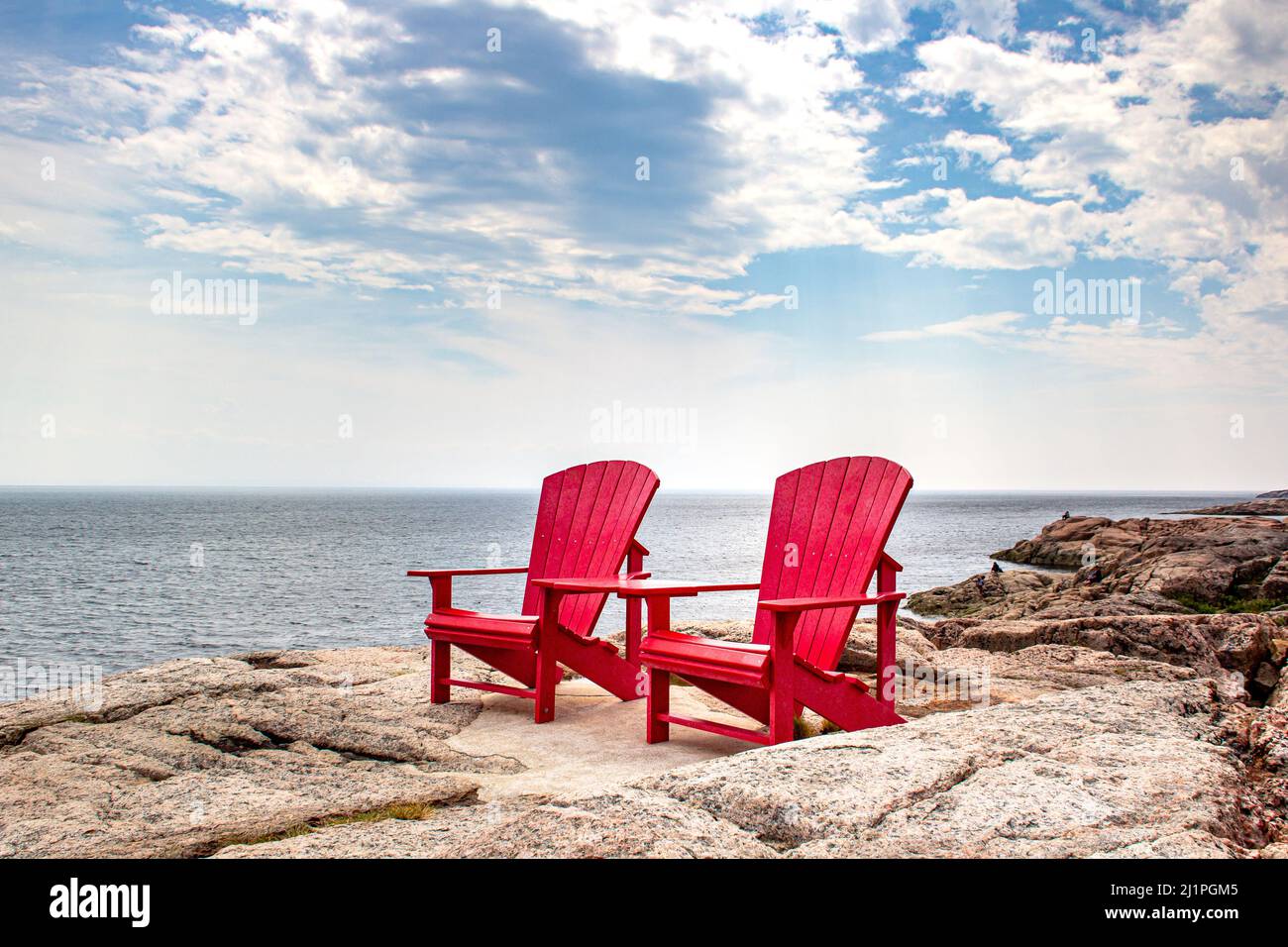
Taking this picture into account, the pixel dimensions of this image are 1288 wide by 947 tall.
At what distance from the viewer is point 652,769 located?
3762mm

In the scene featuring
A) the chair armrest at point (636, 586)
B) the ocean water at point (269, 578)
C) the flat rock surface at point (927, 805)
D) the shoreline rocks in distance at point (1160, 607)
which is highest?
the chair armrest at point (636, 586)

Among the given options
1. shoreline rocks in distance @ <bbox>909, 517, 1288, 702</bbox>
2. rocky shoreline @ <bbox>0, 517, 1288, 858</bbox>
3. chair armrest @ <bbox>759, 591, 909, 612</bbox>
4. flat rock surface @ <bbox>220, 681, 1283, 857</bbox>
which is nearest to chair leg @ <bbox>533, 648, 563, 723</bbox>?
rocky shoreline @ <bbox>0, 517, 1288, 858</bbox>

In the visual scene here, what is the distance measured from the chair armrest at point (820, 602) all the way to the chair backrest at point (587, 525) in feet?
4.18

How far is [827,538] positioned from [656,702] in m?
1.19

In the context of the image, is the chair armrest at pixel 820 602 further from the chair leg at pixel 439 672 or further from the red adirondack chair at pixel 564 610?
the chair leg at pixel 439 672

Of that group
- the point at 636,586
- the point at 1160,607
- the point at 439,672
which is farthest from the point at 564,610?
the point at 1160,607

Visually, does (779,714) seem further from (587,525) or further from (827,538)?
(587,525)

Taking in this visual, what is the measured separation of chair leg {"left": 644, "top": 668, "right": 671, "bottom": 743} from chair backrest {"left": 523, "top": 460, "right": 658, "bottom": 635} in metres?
0.86

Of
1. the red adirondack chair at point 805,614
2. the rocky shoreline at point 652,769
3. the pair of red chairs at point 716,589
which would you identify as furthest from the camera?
the pair of red chairs at point 716,589

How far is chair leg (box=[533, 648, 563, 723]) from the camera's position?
182 inches

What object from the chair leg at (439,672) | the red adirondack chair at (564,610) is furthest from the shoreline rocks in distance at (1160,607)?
the chair leg at (439,672)

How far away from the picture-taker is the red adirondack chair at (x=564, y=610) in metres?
4.71
